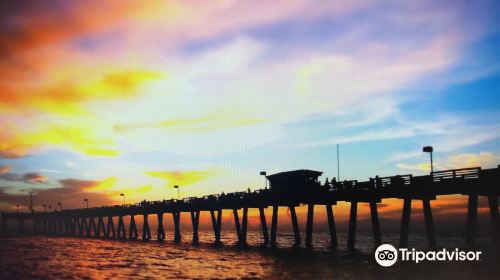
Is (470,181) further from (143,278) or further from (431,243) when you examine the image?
(143,278)

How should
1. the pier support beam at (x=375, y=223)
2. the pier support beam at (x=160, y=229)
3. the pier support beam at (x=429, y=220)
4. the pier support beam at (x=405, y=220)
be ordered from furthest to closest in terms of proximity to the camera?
the pier support beam at (x=160, y=229) < the pier support beam at (x=375, y=223) < the pier support beam at (x=405, y=220) < the pier support beam at (x=429, y=220)

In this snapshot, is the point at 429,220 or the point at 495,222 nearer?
the point at 495,222

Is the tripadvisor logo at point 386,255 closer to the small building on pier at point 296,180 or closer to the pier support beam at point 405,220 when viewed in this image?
the pier support beam at point 405,220

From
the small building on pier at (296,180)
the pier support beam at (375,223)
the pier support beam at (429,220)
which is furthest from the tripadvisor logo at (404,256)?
the small building on pier at (296,180)

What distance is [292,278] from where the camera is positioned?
23.9 meters

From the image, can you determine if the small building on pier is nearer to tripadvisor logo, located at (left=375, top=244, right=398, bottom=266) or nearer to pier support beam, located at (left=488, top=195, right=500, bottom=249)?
tripadvisor logo, located at (left=375, top=244, right=398, bottom=266)

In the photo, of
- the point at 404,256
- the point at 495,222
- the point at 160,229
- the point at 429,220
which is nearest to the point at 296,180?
the point at 404,256

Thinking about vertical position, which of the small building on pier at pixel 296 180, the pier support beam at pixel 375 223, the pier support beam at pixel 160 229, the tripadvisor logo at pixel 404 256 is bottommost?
the pier support beam at pixel 160 229

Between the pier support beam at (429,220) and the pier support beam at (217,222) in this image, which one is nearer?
the pier support beam at (429,220)

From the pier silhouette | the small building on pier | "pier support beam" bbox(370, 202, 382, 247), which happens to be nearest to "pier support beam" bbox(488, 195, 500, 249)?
the pier silhouette

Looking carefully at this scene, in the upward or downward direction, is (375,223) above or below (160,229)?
above

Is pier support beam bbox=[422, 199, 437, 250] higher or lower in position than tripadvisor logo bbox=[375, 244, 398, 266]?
higher

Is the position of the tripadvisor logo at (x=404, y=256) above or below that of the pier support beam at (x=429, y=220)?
below

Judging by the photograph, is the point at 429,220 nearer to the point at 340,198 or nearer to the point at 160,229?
the point at 340,198
